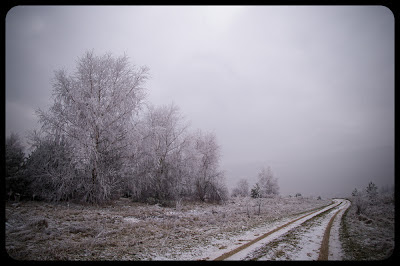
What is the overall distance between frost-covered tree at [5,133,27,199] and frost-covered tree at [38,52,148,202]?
1.54 meters

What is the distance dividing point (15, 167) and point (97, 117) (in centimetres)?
458

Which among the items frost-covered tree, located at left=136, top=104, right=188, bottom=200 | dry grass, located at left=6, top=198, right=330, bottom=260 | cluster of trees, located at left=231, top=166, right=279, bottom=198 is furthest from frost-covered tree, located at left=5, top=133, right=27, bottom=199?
cluster of trees, located at left=231, top=166, right=279, bottom=198

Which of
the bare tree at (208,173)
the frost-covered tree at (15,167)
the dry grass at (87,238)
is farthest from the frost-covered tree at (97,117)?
the bare tree at (208,173)

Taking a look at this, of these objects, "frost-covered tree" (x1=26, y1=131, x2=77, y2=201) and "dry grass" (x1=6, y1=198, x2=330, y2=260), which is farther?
"frost-covered tree" (x1=26, y1=131, x2=77, y2=201)

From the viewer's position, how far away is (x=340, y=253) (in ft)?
16.5

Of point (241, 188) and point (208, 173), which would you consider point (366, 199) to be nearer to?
point (208, 173)

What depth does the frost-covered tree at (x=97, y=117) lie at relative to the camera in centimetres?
1016

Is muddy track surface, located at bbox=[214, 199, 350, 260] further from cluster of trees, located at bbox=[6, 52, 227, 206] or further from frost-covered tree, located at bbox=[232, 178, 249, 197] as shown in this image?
frost-covered tree, located at bbox=[232, 178, 249, 197]

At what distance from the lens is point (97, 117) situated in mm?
10688

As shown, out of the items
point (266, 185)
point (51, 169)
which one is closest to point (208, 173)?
point (51, 169)

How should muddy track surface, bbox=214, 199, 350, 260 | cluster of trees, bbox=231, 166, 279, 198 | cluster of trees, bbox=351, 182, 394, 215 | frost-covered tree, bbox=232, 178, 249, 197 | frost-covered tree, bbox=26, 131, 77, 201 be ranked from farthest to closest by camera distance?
1. frost-covered tree, bbox=232, 178, 249, 197
2. cluster of trees, bbox=231, 166, 279, 198
3. cluster of trees, bbox=351, 182, 394, 215
4. frost-covered tree, bbox=26, 131, 77, 201
5. muddy track surface, bbox=214, 199, 350, 260

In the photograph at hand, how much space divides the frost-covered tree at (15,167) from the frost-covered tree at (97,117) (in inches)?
60.8

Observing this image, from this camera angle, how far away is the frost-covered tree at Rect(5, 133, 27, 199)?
8422 mm

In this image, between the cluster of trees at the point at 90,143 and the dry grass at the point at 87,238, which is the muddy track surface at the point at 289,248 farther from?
the cluster of trees at the point at 90,143
